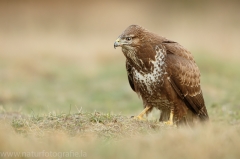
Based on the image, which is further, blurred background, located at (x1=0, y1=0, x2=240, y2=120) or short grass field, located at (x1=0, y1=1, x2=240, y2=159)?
blurred background, located at (x1=0, y1=0, x2=240, y2=120)

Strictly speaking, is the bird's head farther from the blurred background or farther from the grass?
the blurred background

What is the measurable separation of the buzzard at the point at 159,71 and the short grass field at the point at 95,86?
0.52 metres

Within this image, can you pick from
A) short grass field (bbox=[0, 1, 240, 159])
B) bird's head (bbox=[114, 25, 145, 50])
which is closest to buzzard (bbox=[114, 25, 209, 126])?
bird's head (bbox=[114, 25, 145, 50])

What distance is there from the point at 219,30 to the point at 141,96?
14.9 m

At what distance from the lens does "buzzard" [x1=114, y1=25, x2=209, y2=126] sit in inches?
285

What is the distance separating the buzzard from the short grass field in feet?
1.72

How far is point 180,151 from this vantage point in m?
5.00

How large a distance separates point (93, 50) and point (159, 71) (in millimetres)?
10590

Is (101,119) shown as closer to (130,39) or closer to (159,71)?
(159,71)

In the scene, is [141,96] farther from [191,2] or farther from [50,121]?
[191,2]

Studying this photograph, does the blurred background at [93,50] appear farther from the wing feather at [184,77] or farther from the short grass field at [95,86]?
the wing feather at [184,77]

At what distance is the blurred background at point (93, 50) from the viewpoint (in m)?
11.4

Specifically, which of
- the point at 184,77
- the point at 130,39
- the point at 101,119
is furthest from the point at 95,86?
the point at 101,119

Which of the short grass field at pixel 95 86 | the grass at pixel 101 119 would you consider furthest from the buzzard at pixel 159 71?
the short grass field at pixel 95 86
